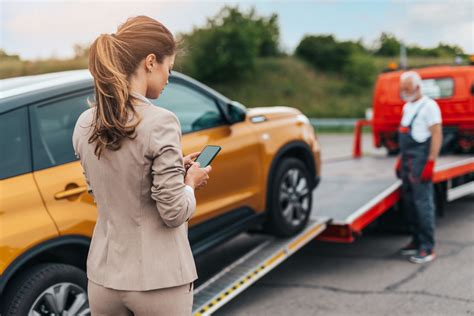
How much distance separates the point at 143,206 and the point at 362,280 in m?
3.48

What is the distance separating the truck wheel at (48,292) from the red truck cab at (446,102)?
5.72m

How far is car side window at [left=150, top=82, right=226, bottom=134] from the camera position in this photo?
4211 millimetres

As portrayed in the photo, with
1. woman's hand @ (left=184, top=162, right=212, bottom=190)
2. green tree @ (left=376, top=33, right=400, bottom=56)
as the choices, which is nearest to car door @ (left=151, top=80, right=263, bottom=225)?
woman's hand @ (left=184, top=162, right=212, bottom=190)

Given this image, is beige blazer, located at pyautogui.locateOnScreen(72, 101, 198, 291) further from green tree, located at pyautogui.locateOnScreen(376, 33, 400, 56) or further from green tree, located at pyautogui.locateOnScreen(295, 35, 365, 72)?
green tree, located at pyautogui.locateOnScreen(376, 33, 400, 56)

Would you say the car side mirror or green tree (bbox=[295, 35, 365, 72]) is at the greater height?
green tree (bbox=[295, 35, 365, 72])

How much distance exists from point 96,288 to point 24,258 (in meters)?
1.17

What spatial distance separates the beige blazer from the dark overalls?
390cm

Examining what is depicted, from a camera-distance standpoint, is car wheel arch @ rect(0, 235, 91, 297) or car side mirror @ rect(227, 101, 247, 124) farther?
car side mirror @ rect(227, 101, 247, 124)

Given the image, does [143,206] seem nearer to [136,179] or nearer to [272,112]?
[136,179]

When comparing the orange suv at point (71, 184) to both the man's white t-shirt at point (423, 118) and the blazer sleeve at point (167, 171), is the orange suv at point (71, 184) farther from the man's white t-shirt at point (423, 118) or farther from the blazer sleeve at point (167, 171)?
the blazer sleeve at point (167, 171)

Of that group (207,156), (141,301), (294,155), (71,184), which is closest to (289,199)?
(294,155)

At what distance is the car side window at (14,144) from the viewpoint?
3.10 meters

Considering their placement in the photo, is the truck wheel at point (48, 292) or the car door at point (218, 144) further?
the car door at point (218, 144)

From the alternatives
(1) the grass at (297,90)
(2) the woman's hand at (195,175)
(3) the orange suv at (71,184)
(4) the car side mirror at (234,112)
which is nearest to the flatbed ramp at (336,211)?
(3) the orange suv at (71,184)
